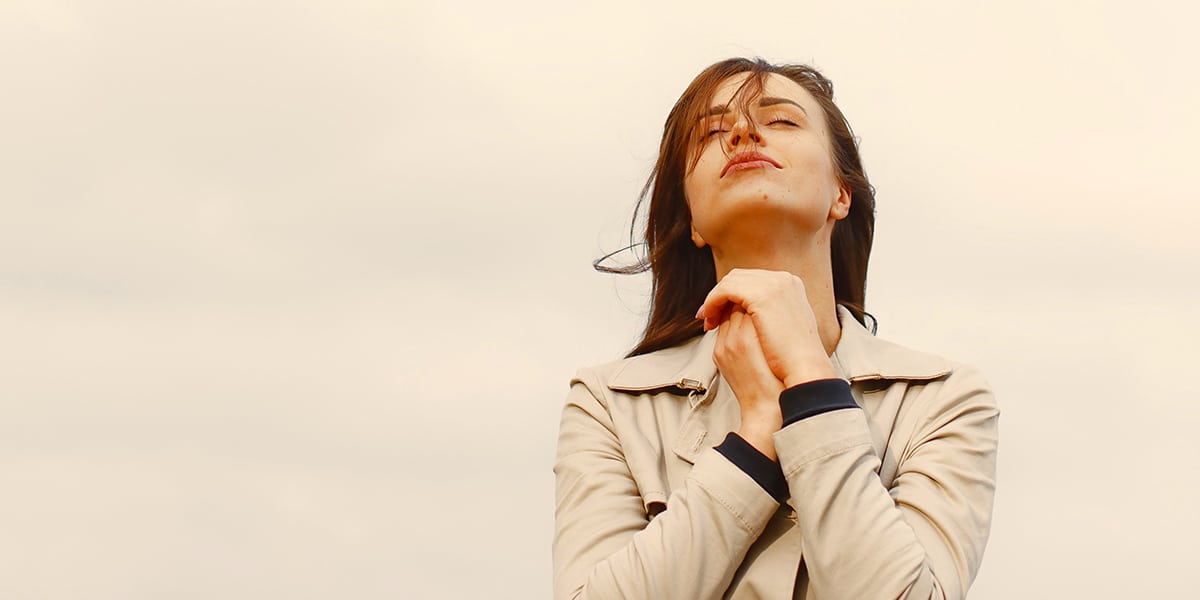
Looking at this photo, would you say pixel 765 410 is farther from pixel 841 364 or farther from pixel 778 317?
pixel 841 364

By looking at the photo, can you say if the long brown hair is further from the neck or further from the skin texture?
the neck

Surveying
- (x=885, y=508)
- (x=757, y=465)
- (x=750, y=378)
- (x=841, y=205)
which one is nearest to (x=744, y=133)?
(x=841, y=205)

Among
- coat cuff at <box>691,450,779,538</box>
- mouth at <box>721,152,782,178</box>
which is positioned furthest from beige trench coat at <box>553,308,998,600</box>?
mouth at <box>721,152,782,178</box>

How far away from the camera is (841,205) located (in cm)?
587

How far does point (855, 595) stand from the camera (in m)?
4.61

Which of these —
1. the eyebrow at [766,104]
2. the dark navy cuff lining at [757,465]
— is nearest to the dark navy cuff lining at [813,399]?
the dark navy cuff lining at [757,465]

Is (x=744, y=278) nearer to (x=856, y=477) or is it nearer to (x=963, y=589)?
(x=856, y=477)

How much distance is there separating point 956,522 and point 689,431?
36.2 inches

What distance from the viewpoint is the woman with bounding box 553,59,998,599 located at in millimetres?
4738

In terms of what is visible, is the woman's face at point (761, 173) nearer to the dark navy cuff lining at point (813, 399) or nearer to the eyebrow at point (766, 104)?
the eyebrow at point (766, 104)

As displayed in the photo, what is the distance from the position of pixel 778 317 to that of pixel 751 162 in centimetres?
59

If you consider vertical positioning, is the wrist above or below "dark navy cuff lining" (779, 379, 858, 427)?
above

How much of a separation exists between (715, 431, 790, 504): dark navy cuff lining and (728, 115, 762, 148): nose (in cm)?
111

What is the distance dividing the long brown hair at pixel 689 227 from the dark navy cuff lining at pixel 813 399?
1018mm
